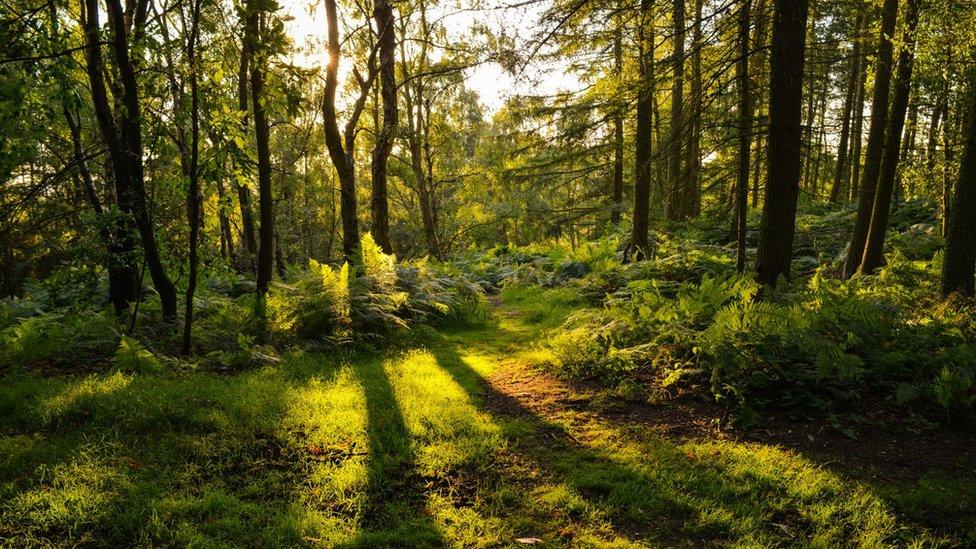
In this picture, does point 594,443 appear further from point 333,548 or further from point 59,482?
point 59,482

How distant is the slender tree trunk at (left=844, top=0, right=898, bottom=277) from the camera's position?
375 inches

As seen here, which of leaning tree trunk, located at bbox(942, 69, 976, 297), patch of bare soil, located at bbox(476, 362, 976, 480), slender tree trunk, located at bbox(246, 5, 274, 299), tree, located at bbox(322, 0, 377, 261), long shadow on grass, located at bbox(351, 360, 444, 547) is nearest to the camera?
long shadow on grass, located at bbox(351, 360, 444, 547)

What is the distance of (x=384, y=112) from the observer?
12281 mm

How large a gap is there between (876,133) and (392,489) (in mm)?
11674

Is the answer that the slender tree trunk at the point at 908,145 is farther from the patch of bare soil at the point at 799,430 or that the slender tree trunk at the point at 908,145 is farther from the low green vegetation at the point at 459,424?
the patch of bare soil at the point at 799,430

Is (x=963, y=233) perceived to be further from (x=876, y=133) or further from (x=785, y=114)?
(x=876, y=133)

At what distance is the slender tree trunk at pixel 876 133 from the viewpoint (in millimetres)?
9523

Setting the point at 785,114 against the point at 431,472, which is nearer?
the point at 431,472

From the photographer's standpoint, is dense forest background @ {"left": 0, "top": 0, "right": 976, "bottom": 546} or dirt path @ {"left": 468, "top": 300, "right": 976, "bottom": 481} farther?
dirt path @ {"left": 468, "top": 300, "right": 976, "bottom": 481}

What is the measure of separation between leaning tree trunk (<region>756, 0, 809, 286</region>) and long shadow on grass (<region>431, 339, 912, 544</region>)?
3946 millimetres

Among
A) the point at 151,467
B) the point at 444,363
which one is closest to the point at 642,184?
the point at 444,363

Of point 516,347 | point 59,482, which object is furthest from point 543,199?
point 59,482

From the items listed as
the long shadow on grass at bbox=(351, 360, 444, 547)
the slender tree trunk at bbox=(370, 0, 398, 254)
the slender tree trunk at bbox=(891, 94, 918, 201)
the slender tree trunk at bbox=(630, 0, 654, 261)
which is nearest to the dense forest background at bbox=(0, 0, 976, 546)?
the long shadow on grass at bbox=(351, 360, 444, 547)

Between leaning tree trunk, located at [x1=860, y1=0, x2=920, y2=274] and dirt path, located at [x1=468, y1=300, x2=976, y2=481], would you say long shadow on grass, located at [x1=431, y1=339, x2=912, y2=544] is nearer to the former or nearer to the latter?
dirt path, located at [x1=468, y1=300, x2=976, y2=481]
